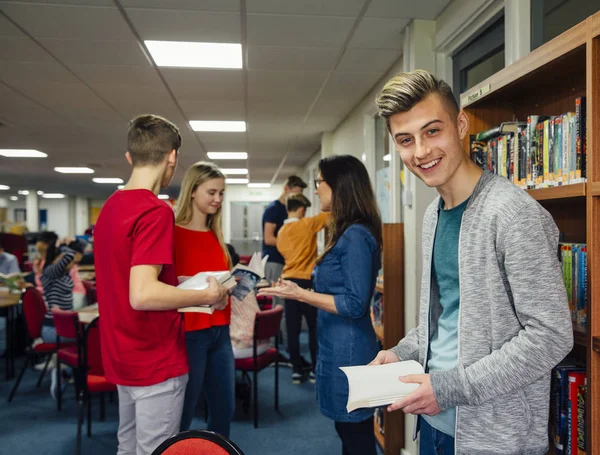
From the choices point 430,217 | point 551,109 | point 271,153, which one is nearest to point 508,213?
point 430,217

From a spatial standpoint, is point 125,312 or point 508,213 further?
point 125,312

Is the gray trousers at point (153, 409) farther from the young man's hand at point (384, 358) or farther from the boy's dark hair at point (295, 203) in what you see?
the boy's dark hair at point (295, 203)

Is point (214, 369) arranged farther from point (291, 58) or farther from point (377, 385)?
point (291, 58)

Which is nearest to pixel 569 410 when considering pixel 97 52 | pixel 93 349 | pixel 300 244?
pixel 93 349

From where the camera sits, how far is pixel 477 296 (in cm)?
100

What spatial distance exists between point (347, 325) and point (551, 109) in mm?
1049

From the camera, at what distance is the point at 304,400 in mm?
4035

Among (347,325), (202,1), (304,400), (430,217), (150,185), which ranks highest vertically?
(202,1)

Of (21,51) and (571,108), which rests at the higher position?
(21,51)

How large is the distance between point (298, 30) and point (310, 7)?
0.35 metres

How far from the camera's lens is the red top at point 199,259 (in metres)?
2.05

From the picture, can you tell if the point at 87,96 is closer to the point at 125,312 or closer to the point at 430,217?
the point at 125,312

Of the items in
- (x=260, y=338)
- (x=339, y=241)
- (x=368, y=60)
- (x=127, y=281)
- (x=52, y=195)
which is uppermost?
(x=368, y=60)

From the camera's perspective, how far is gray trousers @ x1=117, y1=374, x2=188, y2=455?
5.30ft
